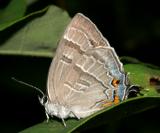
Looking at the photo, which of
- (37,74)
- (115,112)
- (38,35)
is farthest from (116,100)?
(115,112)

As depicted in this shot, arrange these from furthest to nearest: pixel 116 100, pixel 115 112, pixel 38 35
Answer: pixel 116 100 → pixel 38 35 → pixel 115 112

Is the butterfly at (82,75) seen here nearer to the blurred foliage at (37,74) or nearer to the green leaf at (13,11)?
the blurred foliage at (37,74)

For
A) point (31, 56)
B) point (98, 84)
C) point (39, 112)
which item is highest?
point (31, 56)

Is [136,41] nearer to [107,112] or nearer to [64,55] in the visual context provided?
[64,55]

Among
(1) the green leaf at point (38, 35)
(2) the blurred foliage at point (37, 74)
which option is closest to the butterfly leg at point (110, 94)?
(2) the blurred foliage at point (37, 74)

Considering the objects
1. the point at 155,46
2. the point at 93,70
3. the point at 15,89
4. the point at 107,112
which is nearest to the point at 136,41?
the point at 155,46

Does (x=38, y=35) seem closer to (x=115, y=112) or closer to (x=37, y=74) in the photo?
(x=37, y=74)

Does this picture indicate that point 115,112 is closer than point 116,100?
Yes
